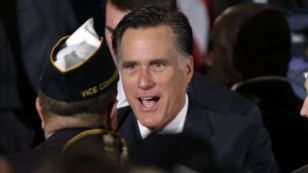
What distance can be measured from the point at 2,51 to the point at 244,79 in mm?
1014

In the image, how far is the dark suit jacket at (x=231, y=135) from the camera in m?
3.11

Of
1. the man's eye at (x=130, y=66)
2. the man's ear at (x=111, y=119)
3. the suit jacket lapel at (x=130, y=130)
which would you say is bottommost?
the suit jacket lapel at (x=130, y=130)

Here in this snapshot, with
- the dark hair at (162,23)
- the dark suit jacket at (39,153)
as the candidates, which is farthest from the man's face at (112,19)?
the dark suit jacket at (39,153)

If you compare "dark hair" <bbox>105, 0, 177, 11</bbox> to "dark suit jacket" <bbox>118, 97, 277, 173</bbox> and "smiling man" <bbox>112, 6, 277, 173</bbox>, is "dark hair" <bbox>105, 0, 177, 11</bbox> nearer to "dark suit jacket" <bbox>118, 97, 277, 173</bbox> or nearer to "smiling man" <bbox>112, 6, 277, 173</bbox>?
"smiling man" <bbox>112, 6, 277, 173</bbox>

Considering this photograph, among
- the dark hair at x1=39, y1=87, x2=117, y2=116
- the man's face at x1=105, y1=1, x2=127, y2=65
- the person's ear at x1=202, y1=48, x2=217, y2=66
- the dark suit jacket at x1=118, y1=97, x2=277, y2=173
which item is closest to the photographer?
the dark hair at x1=39, y1=87, x2=117, y2=116

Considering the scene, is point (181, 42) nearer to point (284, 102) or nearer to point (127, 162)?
point (284, 102)

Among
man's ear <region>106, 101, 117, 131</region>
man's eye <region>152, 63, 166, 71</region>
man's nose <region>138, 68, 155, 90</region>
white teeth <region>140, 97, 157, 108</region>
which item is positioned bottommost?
white teeth <region>140, 97, 157, 108</region>

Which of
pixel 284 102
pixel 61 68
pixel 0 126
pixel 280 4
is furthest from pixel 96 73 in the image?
pixel 280 4

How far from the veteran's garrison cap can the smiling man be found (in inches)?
12.1

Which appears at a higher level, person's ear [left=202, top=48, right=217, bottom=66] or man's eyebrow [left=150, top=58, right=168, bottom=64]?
man's eyebrow [left=150, top=58, right=168, bottom=64]

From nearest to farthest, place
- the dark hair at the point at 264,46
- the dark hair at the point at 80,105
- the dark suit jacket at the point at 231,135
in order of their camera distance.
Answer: the dark hair at the point at 80,105 → the dark suit jacket at the point at 231,135 → the dark hair at the point at 264,46

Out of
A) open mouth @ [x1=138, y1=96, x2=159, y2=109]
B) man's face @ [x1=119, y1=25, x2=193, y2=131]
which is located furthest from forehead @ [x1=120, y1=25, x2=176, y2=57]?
open mouth @ [x1=138, y1=96, x2=159, y2=109]

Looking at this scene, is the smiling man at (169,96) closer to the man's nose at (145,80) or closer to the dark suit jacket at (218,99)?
the man's nose at (145,80)

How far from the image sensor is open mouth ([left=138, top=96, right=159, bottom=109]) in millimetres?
3141
